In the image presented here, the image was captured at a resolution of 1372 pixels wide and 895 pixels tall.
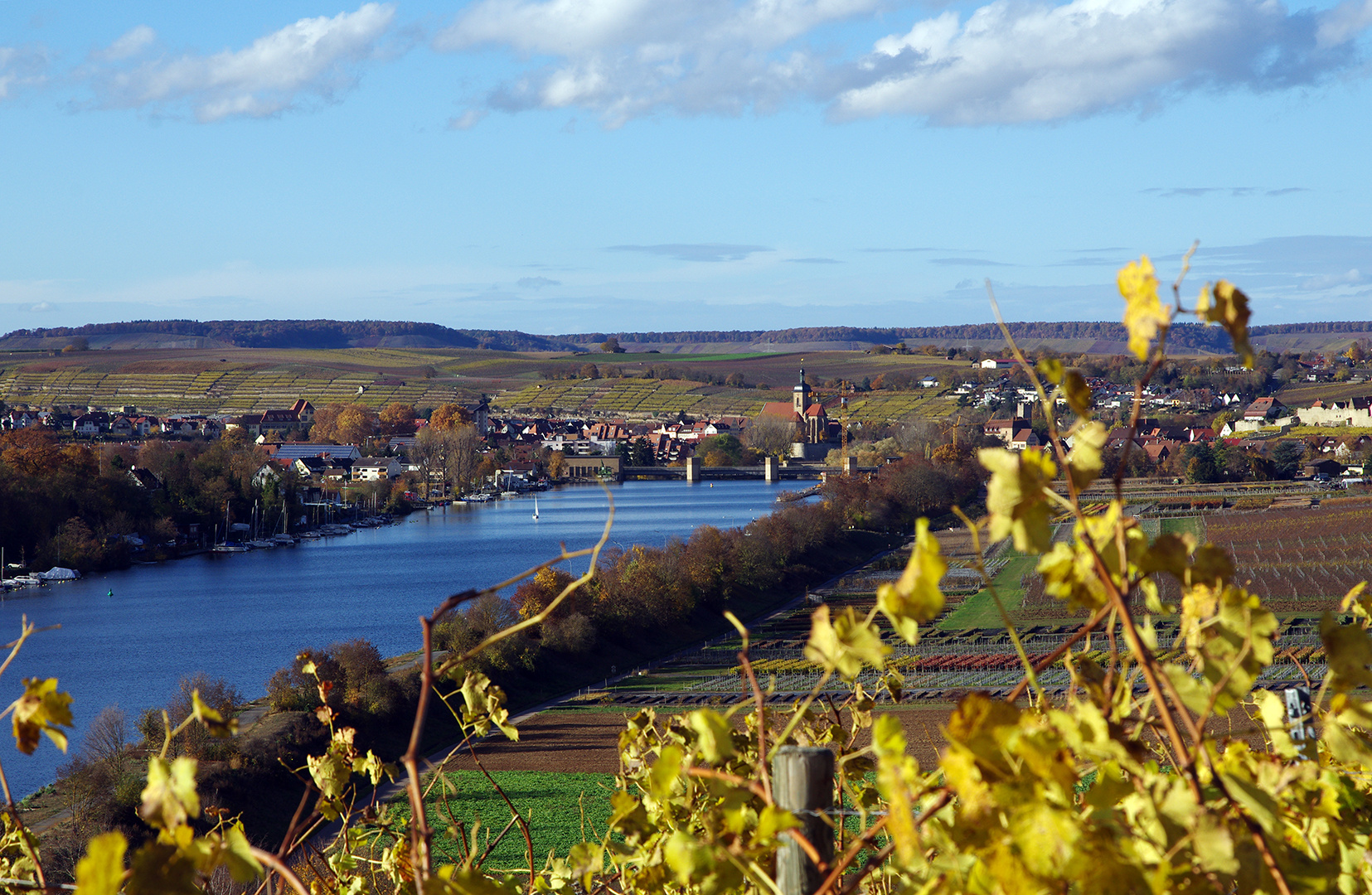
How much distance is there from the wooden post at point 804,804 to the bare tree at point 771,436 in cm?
5795

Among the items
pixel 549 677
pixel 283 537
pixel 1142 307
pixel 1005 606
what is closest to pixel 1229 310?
pixel 1142 307

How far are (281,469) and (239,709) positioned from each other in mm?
25709

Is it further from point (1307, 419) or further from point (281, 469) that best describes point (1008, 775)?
point (1307, 419)

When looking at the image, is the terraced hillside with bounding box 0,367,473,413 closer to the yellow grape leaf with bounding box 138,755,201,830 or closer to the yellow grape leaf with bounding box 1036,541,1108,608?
the yellow grape leaf with bounding box 138,755,201,830

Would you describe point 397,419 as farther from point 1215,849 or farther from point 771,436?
point 1215,849

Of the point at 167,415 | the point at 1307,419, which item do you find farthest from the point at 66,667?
the point at 167,415

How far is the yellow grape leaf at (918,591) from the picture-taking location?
0.54 meters

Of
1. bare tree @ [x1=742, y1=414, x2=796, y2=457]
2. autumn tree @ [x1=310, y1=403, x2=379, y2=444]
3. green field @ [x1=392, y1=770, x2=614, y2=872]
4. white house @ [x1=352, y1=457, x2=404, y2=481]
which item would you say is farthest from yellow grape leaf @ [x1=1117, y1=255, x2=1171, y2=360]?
autumn tree @ [x1=310, y1=403, x2=379, y2=444]

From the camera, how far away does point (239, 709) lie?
13.8m

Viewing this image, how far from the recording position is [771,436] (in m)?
60.9

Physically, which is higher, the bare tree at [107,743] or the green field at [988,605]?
the bare tree at [107,743]

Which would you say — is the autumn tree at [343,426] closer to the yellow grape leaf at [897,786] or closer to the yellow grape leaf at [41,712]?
the yellow grape leaf at [41,712]

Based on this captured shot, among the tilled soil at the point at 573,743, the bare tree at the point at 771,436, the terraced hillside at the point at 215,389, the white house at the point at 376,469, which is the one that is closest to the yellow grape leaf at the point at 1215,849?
the tilled soil at the point at 573,743

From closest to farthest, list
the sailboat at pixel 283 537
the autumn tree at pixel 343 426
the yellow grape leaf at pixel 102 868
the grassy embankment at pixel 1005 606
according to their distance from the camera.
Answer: the yellow grape leaf at pixel 102 868 < the grassy embankment at pixel 1005 606 < the sailboat at pixel 283 537 < the autumn tree at pixel 343 426
